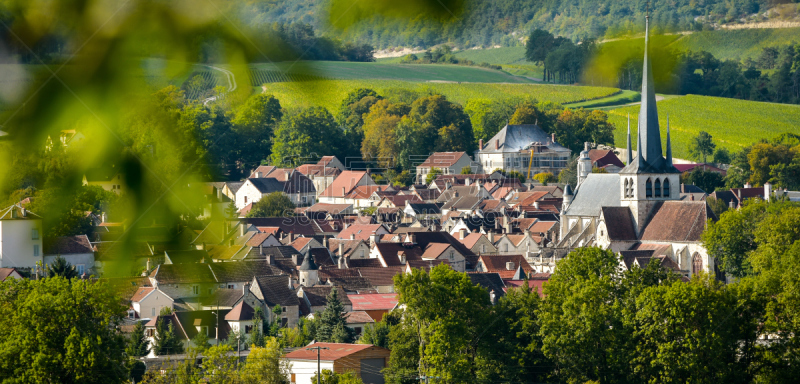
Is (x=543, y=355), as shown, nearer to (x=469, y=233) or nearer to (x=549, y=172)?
(x=469, y=233)

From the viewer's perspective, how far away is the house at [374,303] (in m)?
42.5

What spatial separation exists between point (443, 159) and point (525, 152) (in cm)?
756

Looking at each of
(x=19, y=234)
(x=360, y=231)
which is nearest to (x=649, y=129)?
(x=360, y=231)

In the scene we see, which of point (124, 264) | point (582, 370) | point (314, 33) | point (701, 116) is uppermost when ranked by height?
point (701, 116)

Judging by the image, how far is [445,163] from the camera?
9288 cm

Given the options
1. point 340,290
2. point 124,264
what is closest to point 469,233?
point 340,290

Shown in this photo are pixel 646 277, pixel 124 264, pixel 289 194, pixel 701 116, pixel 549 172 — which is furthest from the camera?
pixel 701 116

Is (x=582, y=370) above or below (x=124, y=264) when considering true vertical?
below

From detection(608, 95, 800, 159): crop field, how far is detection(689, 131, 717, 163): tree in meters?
1.21

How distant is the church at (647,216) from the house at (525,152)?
34117 millimetres

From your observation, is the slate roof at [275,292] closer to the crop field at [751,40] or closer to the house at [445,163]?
the house at [445,163]

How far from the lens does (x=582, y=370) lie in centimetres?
2938

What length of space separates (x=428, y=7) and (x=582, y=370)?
89.0ft

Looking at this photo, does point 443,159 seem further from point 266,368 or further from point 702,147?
point 266,368
